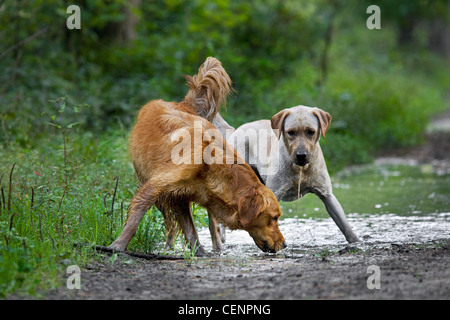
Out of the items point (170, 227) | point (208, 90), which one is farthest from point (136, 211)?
point (208, 90)

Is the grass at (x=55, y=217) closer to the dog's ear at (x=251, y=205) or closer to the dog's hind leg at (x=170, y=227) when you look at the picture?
the dog's hind leg at (x=170, y=227)

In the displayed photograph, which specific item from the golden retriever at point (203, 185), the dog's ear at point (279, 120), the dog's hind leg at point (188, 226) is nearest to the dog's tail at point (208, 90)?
the dog's ear at point (279, 120)

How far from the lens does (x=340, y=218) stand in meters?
7.06

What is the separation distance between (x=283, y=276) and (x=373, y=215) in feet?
12.9

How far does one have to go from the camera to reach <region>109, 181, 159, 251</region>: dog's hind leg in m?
5.97

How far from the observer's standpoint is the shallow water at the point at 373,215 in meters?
7.11

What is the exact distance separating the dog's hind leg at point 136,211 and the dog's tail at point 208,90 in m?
1.50

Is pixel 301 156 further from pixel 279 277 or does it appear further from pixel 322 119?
pixel 279 277

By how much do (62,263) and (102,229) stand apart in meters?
1.09

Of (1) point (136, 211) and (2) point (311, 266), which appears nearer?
(2) point (311, 266)

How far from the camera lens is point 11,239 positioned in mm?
5574
